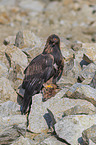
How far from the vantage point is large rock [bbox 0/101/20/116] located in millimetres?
4750

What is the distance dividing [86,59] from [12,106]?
2.23 meters

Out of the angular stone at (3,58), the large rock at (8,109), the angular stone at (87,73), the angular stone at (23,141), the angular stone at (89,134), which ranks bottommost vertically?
the angular stone at (23,141)

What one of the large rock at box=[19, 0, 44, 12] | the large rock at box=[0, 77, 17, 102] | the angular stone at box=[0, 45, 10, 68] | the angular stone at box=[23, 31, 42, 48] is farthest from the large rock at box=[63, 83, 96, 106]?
the large rock at box=[19, 0, 44, 12]

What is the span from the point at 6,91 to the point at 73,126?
1.79m

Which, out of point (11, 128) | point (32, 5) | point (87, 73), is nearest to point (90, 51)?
point (87, 73)

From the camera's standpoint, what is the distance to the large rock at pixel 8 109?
4750 millimetres

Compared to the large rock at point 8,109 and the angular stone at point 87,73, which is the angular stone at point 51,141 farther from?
the angular stone at point 87,73

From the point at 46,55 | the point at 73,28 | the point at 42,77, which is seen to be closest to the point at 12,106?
the point at 42,77

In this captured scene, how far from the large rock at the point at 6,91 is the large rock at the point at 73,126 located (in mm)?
1510

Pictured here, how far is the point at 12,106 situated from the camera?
4840 mm

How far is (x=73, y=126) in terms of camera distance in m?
4.05

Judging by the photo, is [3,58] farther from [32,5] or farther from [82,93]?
[32,5]

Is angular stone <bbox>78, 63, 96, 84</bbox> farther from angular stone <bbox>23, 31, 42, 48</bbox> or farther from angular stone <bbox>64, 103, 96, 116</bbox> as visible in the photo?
angular stone <bbox>23, 31, 42, 48</bbox>

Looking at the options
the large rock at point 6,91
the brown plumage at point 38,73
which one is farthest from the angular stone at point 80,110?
the large rock at point 6,91
